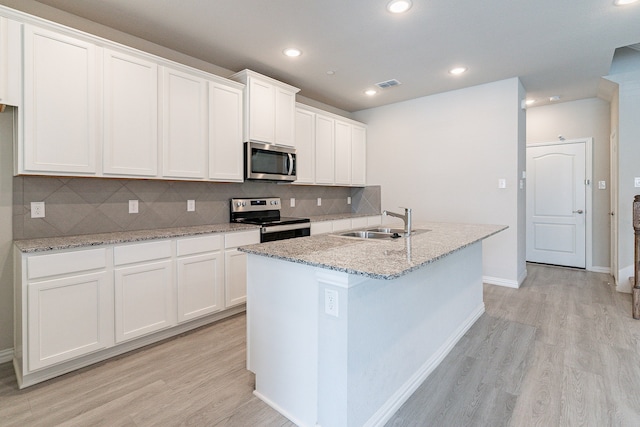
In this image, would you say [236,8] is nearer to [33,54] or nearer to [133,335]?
[33,54]

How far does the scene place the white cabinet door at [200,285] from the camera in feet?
8.98

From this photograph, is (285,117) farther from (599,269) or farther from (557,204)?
(599,269)

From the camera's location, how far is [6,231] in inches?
90.0

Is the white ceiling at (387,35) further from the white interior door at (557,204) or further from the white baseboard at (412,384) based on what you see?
Answer: the white baseboard at (412,384)

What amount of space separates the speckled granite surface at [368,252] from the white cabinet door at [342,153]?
270 centimetres

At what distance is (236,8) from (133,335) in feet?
8.51

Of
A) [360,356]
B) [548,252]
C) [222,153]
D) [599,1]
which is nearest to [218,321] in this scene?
[222,153]

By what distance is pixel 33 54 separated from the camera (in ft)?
6.97

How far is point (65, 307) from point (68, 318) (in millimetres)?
79

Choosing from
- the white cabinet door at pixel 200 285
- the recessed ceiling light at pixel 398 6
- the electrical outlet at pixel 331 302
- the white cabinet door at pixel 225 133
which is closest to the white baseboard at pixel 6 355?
the white cabinet door at pixel 200 285

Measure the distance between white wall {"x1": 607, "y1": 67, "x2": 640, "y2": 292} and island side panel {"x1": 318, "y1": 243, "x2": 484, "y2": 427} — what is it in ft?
9.84

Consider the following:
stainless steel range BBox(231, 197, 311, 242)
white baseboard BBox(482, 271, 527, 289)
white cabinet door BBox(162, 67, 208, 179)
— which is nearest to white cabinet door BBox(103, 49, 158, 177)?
white cabinet door BBox(162, 67, 208, 179)

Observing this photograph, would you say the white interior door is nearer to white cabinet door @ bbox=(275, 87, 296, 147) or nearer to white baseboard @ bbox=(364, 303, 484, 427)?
white baseboard @ bbox=(364, 303, 484, 427)

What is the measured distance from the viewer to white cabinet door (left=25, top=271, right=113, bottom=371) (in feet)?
6.63
